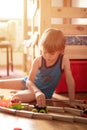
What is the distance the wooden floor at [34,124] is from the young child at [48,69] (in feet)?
0.88

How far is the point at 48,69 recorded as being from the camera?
180 centimetres

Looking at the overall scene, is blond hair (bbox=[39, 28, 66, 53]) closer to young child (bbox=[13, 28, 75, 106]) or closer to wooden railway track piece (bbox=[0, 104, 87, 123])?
young child (bbox=[13, 28, 75, 106])

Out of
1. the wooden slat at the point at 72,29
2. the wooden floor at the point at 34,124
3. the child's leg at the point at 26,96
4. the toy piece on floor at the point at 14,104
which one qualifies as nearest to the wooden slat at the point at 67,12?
the wooden slat at the point at 72,29

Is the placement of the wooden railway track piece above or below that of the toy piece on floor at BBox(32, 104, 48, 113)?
below

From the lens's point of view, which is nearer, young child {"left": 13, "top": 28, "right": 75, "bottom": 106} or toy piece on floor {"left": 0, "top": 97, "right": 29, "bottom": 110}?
toy piece on floor {"left": 0, "top": 97, "right": 29, "bottom": 110}

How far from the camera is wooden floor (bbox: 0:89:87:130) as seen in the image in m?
1.33

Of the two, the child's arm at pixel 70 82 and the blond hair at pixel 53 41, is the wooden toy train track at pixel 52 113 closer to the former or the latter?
the child's arm at pixel 70 82

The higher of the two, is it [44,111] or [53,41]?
[53,41]

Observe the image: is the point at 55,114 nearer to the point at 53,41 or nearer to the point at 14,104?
the point at 14,104

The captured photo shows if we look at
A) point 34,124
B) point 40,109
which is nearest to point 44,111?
point 40,109

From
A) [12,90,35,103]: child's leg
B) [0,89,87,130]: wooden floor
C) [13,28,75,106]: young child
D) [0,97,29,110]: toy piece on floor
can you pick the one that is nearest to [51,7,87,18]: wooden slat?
[13,28,75,106]: young child

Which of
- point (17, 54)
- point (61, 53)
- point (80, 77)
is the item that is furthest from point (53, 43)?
point (17, 54)

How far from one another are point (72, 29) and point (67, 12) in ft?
0.45

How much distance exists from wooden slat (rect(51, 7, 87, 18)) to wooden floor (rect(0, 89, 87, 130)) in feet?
3.44
